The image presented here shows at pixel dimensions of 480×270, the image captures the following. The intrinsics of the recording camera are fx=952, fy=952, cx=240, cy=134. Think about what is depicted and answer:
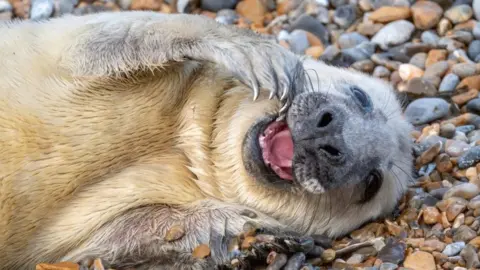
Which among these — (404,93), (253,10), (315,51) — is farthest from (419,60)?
(253,10)

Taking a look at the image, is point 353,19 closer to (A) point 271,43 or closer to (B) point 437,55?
(B) point 437,55

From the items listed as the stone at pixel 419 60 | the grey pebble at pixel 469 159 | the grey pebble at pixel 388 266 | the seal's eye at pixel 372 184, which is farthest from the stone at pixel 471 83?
the grey pebble at pixel 388 266

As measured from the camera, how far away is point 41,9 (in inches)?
267

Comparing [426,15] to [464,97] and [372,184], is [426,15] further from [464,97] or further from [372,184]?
[372,184]

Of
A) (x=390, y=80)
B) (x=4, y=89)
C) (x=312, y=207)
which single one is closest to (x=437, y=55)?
(x=390, y=80)

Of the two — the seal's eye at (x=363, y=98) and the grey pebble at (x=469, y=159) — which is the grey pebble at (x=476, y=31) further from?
the seal's eye at (x=363, y=98)

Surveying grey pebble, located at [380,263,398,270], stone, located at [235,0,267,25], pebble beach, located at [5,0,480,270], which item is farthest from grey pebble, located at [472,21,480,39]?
grey pebble, located at [380,263,398,270]

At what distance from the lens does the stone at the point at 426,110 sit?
214 inches

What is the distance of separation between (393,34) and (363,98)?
196 centimetres

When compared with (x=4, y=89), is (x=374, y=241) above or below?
below

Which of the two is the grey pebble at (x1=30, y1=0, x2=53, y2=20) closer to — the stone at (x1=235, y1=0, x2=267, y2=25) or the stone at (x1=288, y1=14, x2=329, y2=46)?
the stone at (x1=235, y1=0, x2=267, y2=25)

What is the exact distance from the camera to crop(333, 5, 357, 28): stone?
22.0 feet

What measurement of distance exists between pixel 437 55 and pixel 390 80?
0.35 metres

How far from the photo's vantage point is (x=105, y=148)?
4.15 metres
